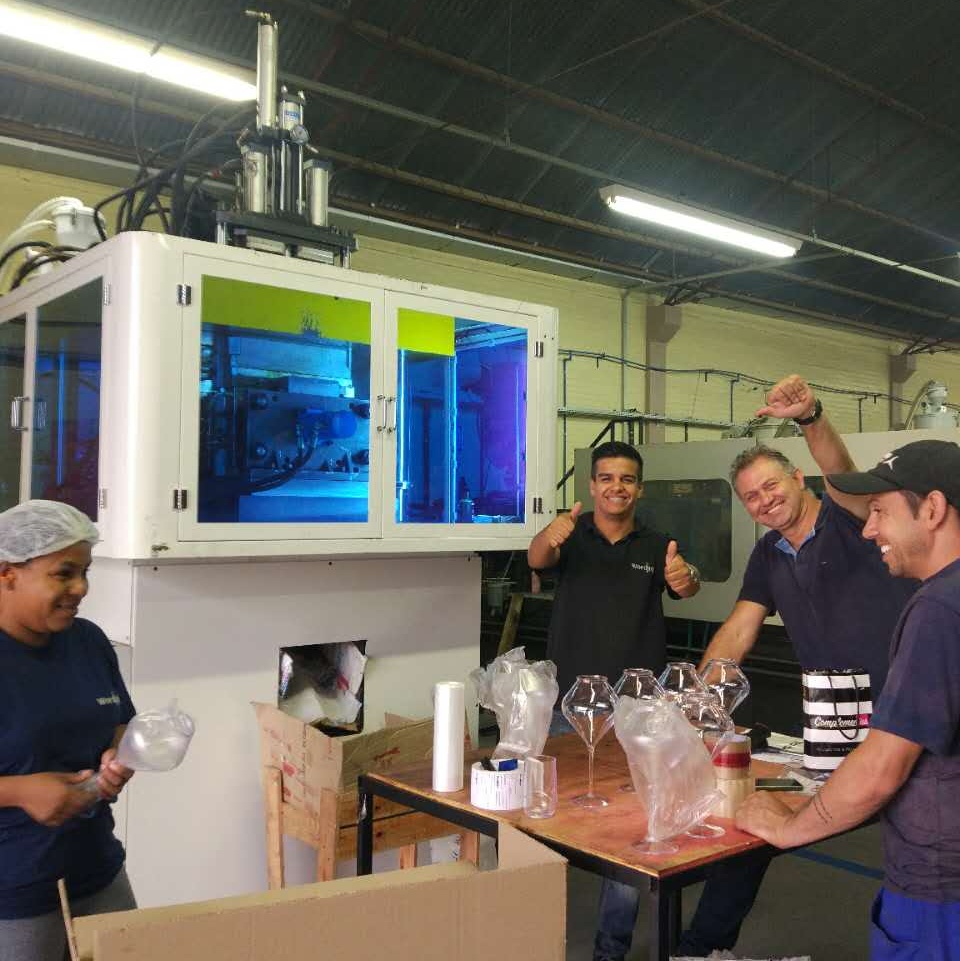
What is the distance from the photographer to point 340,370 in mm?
2543

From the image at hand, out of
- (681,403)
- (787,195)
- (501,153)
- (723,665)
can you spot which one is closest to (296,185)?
(723,665)

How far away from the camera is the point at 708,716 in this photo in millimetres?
1856

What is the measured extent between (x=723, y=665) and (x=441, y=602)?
1.10 m

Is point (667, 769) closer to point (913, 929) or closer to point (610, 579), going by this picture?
point (913, 929)

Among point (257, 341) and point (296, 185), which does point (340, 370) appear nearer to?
point (257, 341)

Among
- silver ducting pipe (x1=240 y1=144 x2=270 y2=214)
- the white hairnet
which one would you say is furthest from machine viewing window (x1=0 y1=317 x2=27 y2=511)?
the white hairnet

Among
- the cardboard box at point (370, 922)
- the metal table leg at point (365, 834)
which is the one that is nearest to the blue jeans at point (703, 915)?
the metal table leg at point (365, 834)

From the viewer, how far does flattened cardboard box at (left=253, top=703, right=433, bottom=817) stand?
2336mm

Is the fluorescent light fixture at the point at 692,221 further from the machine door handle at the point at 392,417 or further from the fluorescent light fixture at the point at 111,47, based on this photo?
the machine door handle at the point at 392,417

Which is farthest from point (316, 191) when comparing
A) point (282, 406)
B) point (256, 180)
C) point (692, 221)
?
point (692, 221)

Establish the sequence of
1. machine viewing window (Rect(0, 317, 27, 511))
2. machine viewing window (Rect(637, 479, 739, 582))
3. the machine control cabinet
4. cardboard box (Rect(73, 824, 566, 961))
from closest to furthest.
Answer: cardboard box (Rect(73, 824, 566, 961)) < the machine control cabinet < machine viewing window (Rect(0, 317, 27, 511)) < machine viewing window (Rect(637, 479, 739, 582))

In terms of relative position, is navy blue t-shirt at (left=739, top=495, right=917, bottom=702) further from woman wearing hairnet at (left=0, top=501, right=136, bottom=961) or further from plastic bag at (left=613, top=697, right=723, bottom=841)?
woman wearing hairnet at (left=0, top=501, right=136, bottom=961)

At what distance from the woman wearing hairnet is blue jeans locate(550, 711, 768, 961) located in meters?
1.24

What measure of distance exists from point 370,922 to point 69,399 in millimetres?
1983
